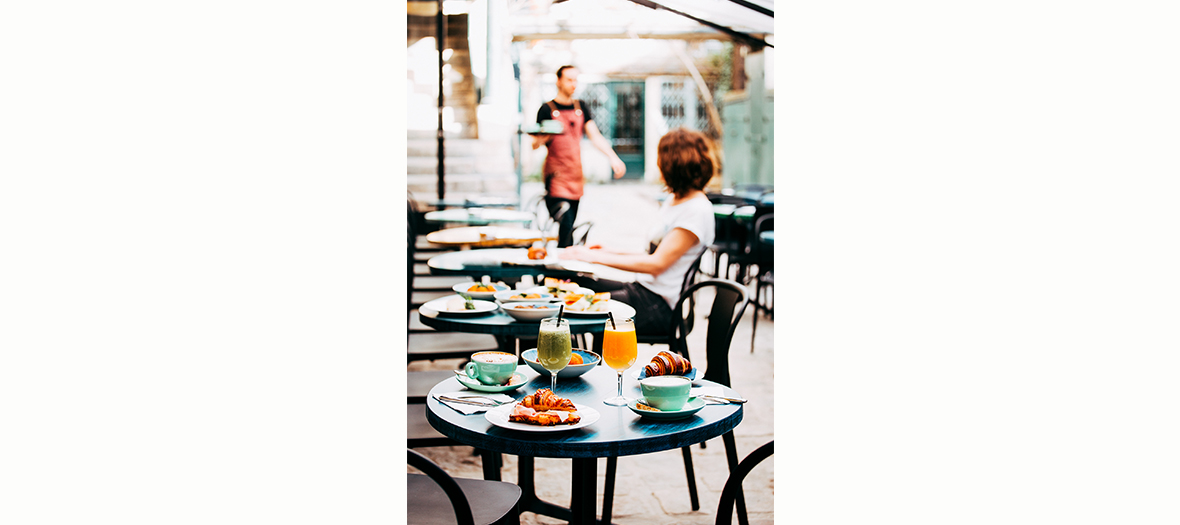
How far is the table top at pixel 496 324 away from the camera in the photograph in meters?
2.25

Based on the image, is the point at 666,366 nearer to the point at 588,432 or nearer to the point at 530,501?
the point at 588,432

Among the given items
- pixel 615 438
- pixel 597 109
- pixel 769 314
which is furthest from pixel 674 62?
pixel 615 438

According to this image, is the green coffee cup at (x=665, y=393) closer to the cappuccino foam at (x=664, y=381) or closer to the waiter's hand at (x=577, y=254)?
the cappuccino foam at (x=664, y=381)

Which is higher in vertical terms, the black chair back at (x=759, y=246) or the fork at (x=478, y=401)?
the black chair back at (x=759, y=246)

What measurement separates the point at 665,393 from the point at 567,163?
4150 mm

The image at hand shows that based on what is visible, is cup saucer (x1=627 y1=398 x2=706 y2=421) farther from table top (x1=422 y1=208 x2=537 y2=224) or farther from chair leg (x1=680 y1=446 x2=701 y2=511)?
table top (x1=422 y1=208 x2=537 y2=224)

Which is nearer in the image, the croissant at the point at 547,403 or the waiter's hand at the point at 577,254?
the croissant at the point at 547,403

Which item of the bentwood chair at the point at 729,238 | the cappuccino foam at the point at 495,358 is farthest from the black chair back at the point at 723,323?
the bentwood chair at the point at 729,238

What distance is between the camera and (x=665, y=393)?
1469 millimetres

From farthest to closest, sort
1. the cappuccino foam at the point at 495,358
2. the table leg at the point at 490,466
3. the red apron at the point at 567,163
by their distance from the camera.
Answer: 1. the red apron at the point at 567,163
2. the table leg at the point at 490,466
3. the cappuccino foam at the point at 495,358

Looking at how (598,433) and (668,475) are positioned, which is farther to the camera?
(668,475)

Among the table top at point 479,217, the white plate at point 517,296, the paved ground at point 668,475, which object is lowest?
the paved ground at point 668,475

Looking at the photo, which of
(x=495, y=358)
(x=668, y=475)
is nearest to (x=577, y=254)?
(x=668, y=475)
